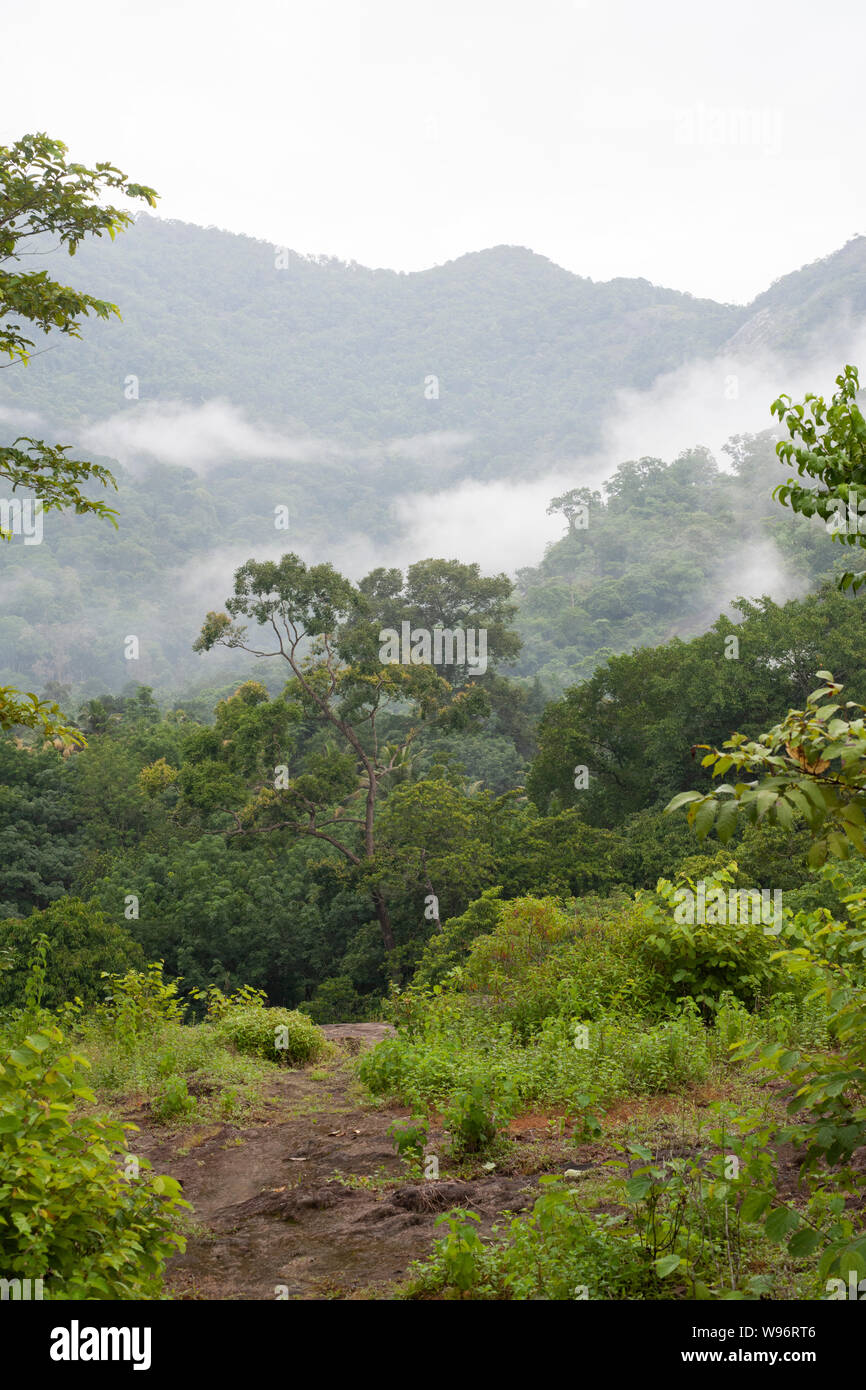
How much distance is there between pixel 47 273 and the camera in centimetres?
632

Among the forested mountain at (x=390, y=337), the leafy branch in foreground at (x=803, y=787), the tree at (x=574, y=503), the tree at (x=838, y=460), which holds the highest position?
the forested mountain at (x=390, y=337)

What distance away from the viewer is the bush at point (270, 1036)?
9422 millimetres

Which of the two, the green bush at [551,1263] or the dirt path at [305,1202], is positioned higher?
the green bush at [551,1263]

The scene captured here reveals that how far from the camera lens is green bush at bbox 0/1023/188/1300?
273 centimetres

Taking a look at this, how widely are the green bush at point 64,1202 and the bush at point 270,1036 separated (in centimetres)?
651

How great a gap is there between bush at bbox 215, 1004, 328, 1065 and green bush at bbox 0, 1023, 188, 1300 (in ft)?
21.4

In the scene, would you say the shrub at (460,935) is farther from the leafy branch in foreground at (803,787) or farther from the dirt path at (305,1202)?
the leafy branch in foreground at (803,787)

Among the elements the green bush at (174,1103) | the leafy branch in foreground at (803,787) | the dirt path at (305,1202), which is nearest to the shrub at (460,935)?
the dirt path at (305,1202)

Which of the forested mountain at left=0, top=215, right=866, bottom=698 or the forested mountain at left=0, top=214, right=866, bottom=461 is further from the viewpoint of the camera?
the forested mountain at left=0, top=214, right=866, bottom=461

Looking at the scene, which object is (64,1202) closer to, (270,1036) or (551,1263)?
(551,1263)

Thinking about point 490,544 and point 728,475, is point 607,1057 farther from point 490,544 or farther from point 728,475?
point 490,544

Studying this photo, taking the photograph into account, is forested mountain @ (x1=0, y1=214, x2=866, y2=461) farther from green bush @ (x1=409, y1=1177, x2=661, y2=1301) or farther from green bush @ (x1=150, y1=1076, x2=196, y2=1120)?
green bush @ (x1=409, y1=1177, x2=661, y2=1301)
